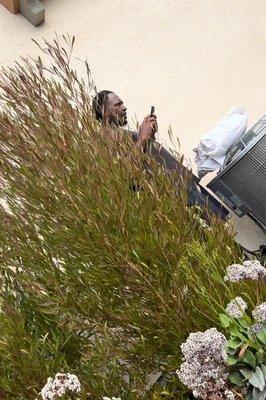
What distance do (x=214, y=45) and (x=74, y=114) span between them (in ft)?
8.16

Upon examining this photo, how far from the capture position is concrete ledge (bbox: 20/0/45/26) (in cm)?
504

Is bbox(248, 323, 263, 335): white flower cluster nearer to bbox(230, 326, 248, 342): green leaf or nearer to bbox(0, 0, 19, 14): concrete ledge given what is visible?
bbox(230, 326, 248, 342): green leaf

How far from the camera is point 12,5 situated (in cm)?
511

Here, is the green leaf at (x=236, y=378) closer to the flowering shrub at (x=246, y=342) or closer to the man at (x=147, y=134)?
the flowering shrub at (x=246, y=342)

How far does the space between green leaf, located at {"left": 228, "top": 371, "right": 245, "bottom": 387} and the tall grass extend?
261 millimetres

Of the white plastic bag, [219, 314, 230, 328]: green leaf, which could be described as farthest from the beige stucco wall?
[219, 314, 230, 328]: green leaf

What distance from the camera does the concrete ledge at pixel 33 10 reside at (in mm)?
5043

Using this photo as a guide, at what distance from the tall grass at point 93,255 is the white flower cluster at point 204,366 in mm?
407

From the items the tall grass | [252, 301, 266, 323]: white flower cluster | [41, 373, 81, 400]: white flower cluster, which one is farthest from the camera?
the tall grass

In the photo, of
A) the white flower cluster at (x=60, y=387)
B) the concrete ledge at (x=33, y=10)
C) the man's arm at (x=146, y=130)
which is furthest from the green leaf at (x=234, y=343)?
the concrete ledge at (x=33, y=10)

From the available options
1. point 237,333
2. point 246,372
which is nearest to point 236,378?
point 246,372

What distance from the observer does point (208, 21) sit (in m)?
5.11

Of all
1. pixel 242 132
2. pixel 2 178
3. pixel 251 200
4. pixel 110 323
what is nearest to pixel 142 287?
pixel 110 323

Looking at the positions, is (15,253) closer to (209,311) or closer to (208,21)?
(209,311)
